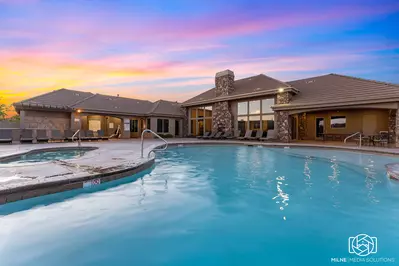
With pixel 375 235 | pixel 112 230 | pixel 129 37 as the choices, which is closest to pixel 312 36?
pixel 129 37

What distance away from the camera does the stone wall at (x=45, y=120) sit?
1547 centimetres

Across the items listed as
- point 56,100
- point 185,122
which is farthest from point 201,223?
point 185,122

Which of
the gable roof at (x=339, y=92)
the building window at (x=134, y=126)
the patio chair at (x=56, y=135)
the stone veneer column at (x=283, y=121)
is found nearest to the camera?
the gable roof at (x=339, y=92)

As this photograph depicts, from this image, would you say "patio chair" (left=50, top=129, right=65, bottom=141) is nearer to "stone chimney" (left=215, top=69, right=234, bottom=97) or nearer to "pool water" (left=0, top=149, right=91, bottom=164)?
"pool water" (left=0, top=149, right=91, bottom=164)

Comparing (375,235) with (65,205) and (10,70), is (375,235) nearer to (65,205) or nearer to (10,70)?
(65,205)

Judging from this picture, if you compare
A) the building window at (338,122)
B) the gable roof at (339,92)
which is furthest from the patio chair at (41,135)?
the building window at (338,122)

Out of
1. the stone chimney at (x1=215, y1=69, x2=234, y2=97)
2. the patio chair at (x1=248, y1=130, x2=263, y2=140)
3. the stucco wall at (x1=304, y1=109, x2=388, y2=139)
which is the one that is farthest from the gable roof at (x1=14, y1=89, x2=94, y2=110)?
the stucco wall at (x1=304, y1=109, x2=388, y2=139)

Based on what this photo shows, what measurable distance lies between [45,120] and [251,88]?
16.7 metres

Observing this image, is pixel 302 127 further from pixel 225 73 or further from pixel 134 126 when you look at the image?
pixel 134 126

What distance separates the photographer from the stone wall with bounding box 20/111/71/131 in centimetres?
1547

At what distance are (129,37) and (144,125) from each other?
1074 cm

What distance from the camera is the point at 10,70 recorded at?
1562 centimetres

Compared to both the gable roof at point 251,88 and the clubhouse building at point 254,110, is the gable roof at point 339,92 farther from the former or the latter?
the gable roof at point 251,88

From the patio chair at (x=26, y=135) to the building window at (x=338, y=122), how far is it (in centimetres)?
2153
